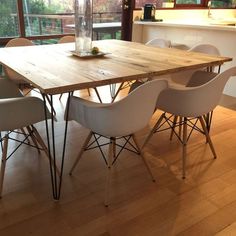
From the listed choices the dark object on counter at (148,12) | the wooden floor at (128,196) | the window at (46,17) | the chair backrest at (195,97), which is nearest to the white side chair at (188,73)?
the wooden floor at (128,196)

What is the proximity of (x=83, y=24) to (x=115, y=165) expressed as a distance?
1.11 m

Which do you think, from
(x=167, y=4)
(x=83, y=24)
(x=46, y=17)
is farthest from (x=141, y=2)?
(x=83, y=24)

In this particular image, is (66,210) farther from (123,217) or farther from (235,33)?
(235,33)

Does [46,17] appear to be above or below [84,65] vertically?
above

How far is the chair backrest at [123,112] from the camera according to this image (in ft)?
5.14

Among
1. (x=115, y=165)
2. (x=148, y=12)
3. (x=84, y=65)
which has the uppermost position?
(x=148, y=12)

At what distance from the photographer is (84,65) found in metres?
1.95

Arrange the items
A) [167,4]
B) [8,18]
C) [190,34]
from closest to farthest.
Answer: [8,18], [190,34], [167,4]

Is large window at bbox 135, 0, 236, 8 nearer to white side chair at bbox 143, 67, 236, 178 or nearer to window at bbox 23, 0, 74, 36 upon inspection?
window at bbox 23, 0, 74, 36

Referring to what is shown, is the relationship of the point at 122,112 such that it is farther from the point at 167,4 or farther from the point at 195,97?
the point at 167,4

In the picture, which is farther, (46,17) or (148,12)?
(148,12)

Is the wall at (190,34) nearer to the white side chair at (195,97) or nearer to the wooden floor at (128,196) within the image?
the wooden floor at (128,196)

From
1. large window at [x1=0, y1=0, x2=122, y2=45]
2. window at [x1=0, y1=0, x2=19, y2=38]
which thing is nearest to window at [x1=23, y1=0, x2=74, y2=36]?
large window at [x1=0, y1=0, x2=122, y2=45]

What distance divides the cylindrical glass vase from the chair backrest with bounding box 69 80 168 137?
28.2 inches
